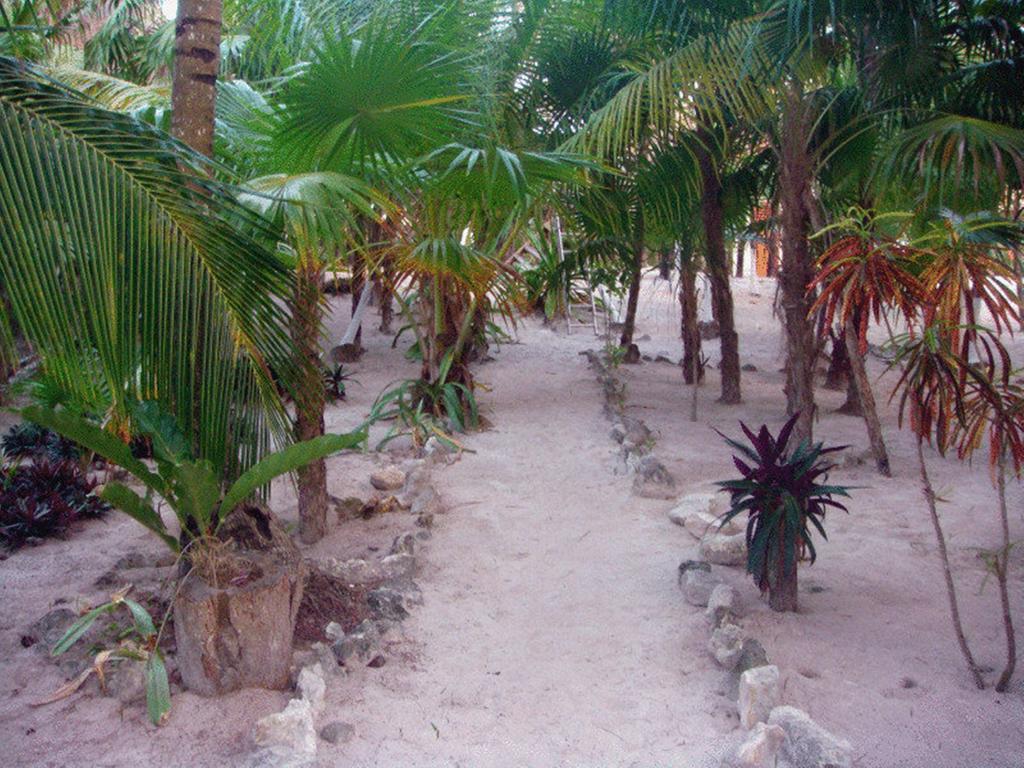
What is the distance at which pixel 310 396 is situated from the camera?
3744mm

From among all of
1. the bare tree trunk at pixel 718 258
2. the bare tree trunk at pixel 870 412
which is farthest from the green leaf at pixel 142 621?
the bare tree trunk at pixel 718 258

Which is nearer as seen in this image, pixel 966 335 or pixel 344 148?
pixel 966 335

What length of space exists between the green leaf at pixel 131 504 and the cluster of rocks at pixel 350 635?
27.2 inches

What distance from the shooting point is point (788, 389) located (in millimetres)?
7531

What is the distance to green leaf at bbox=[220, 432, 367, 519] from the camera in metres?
3.12

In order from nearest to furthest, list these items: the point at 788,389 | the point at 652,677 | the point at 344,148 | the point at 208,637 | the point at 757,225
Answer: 1. the point at 208,637
2. the point at 652,677
3. the point at 344,148
4. the point at 788,389
5. the point at 757,225

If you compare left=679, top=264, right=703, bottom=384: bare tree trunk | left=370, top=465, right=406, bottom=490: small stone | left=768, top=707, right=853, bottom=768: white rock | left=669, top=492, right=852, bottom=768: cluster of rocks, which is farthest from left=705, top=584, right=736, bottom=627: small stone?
left=679, top=264, right=703, bottom=384: bare tree trunk

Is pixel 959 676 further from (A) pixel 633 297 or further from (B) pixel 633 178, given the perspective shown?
(A) pixel 633 297

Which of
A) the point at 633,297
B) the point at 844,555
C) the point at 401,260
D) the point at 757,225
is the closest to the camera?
the point at 844,555

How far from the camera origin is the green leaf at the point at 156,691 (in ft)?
9.89

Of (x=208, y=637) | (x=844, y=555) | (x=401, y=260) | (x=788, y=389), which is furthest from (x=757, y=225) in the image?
(x=208, y=637)

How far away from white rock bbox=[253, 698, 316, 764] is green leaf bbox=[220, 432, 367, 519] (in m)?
0.71

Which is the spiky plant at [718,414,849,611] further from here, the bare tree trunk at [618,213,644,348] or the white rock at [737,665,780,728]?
the bare tree trunk at [618,213,644,348]

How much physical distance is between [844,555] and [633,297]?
8.25 metres
